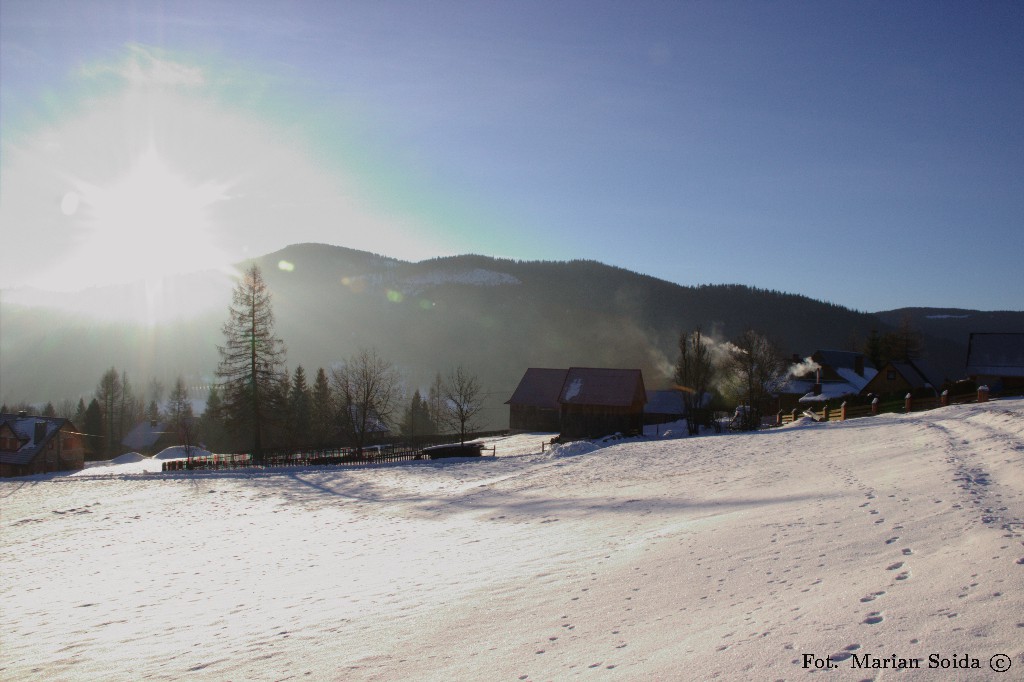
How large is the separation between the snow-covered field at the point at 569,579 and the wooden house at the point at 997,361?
32.8 meters

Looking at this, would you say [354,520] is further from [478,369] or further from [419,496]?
[478,369]

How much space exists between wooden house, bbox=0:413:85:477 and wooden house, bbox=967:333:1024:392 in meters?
76.0

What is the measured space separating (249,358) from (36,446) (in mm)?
23389

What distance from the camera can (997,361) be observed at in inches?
1834

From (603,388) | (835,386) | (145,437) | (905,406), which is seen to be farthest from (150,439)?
(905,406)

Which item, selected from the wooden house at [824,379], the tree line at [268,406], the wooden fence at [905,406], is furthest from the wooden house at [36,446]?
the wooden house at [824,379]

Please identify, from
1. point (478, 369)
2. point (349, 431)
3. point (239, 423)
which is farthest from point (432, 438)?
point (478, 369)

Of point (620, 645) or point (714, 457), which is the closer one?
point (620, 645)

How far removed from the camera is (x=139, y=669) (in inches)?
307

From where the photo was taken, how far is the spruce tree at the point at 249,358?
38.3m

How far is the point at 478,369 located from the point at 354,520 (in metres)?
139

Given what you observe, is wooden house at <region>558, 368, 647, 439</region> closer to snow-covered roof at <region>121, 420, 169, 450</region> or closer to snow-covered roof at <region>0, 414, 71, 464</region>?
snow-covered roof at <region>0, 414, 71, 464</region>

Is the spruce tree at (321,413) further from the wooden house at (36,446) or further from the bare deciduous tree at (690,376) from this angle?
the bare deciduous tree at (690,376)

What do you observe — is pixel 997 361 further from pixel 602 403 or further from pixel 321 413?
pixel 321 413
